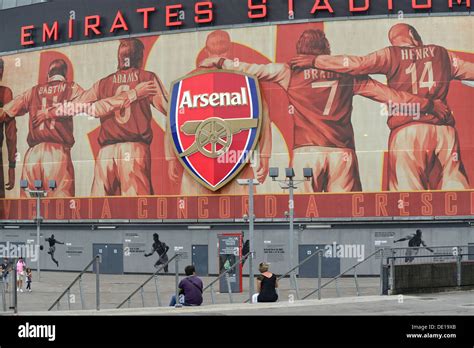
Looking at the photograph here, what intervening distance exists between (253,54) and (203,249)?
12.2m

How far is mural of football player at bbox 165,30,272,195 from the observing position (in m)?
54.2

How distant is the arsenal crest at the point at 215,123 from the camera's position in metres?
54.4

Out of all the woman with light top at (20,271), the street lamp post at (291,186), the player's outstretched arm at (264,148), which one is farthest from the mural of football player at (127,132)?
the woman with light top at (20,271)

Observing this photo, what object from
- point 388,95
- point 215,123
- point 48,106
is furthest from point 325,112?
point 48,106

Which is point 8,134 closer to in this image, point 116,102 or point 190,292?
point 116,102

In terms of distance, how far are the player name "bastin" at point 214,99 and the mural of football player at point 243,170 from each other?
1398 mm

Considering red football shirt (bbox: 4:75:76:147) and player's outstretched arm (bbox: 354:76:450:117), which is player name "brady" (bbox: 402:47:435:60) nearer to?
player's outstretched arm (bbox: 354:76:450:117)

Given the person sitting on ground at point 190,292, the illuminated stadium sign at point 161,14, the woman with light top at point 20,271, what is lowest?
the woman with light top at point 20,271

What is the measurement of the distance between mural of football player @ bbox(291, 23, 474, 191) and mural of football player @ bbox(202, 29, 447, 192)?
2.53 ft

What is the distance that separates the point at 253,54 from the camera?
55.0 m

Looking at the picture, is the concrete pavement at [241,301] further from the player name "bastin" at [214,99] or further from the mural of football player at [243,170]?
the player name "bastin" at [214,99]

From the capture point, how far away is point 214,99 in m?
55.3

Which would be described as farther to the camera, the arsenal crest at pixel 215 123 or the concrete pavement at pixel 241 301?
the arsenal crest at pixel 215 123

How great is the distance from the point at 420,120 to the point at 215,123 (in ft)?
39.9
